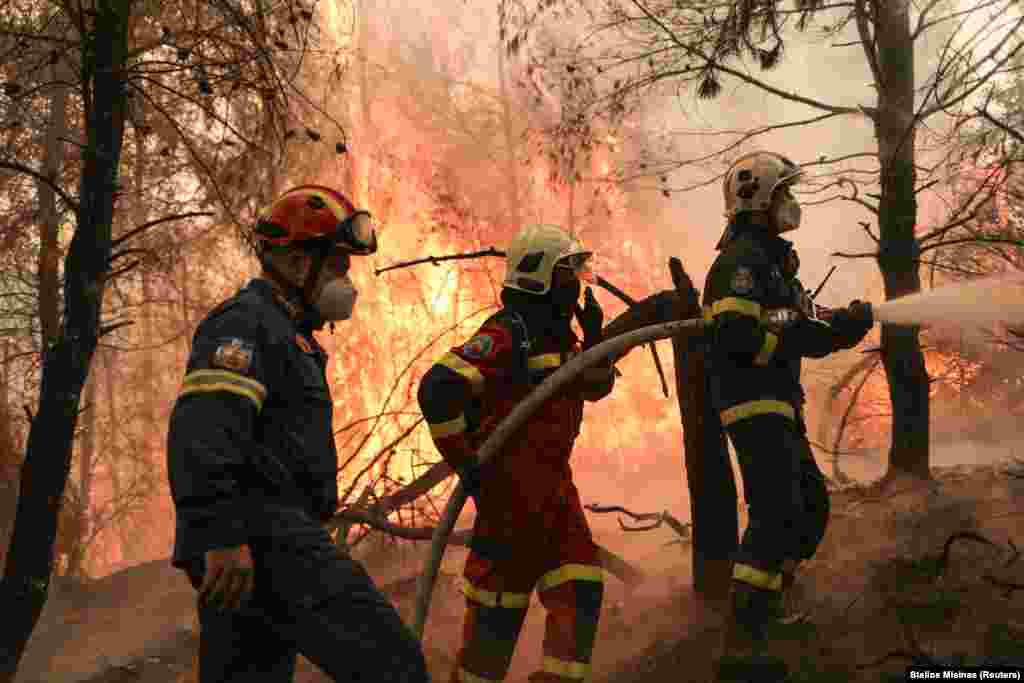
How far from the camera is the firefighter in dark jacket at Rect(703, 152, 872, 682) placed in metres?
3.85

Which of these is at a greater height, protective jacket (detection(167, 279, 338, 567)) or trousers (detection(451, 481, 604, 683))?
protective jacket (detection(167, 279, 338, 567))

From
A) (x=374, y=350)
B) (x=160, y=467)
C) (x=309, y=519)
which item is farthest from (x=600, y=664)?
(x=160, y=467)

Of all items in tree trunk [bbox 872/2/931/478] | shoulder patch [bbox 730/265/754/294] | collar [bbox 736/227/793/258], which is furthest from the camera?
tree trunk [bbox 872/2/931/478]

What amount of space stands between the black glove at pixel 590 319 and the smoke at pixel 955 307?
1265 mm

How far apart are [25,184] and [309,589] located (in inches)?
434

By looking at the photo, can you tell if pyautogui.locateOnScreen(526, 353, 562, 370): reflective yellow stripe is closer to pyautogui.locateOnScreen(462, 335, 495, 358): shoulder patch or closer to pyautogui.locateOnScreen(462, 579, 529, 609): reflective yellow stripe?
pyautogui.locateOnScreen(462, 335, 495, 358): shoulder patch

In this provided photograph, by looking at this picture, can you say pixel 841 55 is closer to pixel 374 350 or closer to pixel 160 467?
pixel 374 350

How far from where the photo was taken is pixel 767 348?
3.82 metres

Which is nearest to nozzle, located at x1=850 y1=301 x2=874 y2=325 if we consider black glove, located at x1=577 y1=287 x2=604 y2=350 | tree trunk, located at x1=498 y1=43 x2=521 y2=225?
black glove, located at x1=577 y1=287 x2=604 y2=350

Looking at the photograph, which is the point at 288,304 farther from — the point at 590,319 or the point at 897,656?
the point at 897,656

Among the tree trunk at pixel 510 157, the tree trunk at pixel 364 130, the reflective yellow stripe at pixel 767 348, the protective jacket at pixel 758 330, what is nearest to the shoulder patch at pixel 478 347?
the protective jacket at pixel 758 330

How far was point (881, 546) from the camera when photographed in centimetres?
509

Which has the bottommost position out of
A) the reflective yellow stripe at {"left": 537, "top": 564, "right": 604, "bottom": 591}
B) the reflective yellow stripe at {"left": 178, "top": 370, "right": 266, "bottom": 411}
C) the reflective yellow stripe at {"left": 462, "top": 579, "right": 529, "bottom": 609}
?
the reflective yellow stripe at {"left": 462, "top": 579, "right": 529, "bottom": 609}

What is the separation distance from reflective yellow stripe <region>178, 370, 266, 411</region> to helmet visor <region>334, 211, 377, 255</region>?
2.07 feet
